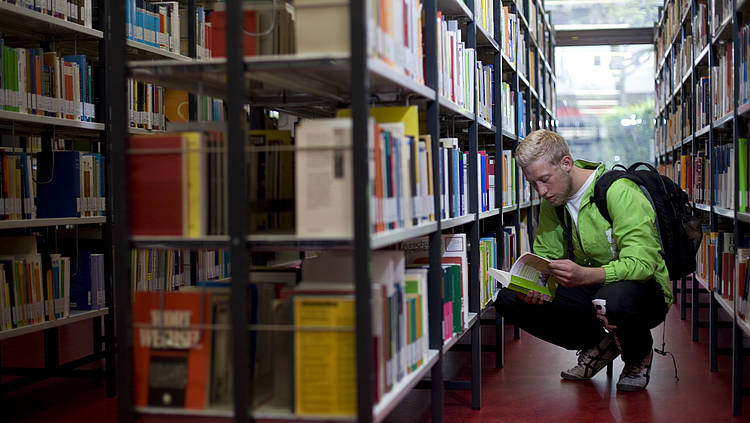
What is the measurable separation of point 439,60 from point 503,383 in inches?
68.4

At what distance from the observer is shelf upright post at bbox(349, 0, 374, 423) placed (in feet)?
5.77

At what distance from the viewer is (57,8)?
3482 mm

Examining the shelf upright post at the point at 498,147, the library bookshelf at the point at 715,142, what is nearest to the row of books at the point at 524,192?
the shelf upright post at the point at 498,147

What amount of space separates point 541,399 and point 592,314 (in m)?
0.45

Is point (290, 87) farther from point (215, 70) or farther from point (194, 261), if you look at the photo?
point (194, 261)

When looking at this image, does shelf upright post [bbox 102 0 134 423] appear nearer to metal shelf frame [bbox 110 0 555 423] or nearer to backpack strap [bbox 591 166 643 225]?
metal shelf frame [bbox 110 0 555 423]

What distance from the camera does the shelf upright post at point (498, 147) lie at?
4.15 m

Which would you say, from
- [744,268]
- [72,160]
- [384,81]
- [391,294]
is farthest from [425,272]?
[72,160]

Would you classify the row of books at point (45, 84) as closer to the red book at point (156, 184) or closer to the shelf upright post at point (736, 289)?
the red book at point (156, 184)

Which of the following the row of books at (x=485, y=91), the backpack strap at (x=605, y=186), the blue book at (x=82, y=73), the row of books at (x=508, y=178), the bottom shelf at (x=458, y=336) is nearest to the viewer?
the bottom shelf at (x=458, y=336)

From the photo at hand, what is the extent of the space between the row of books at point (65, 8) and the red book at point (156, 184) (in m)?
1.73

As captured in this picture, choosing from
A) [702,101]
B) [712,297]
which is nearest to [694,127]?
[702,101]

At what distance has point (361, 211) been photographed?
5.77 ft

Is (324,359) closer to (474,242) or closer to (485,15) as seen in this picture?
(474,242)
